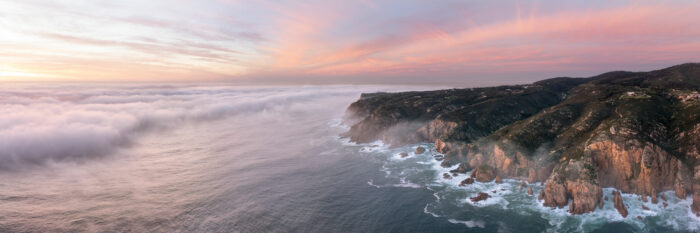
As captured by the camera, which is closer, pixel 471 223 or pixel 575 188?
pixel 471 223

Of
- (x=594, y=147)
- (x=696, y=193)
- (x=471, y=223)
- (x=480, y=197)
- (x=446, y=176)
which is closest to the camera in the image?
(x=696, y=193)

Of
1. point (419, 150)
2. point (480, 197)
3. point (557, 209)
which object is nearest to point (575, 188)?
point (557, 209)

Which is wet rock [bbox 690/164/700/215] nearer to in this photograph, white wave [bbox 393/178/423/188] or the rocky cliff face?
the rocky cliff face

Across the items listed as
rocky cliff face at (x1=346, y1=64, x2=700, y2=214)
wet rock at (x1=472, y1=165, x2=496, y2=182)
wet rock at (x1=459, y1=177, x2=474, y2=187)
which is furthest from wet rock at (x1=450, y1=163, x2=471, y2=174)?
wet rock at (x1=459, y1=177, x2=474, y2=187)

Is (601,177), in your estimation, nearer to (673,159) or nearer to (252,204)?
(673,159)

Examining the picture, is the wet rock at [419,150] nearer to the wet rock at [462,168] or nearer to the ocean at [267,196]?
the ocean at [267,196]

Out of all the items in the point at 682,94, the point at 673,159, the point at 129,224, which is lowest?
the point at 129,224

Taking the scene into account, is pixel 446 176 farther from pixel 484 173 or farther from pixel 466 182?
pixel 484 173

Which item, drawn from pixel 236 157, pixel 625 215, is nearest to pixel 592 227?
pixel 625 215
